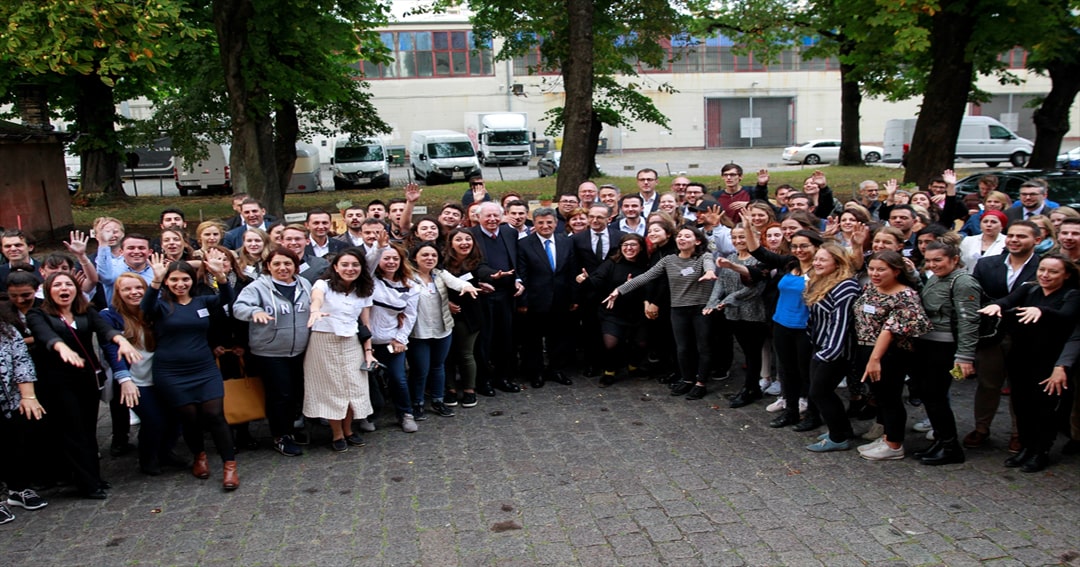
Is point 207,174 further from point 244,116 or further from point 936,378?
point 936,378

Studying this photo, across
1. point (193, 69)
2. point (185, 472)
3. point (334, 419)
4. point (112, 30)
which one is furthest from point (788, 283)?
point (193, 69)

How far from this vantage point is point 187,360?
19.0 feet

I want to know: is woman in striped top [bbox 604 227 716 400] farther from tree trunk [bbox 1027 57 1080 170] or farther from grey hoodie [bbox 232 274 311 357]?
tree trunk [bbox 1027 57 1080 170]

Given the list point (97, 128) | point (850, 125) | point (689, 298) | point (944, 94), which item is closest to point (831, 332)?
point (689, 298)

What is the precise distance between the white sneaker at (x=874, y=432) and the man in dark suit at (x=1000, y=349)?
1.97 ft

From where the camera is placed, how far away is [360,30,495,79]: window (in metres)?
51.4

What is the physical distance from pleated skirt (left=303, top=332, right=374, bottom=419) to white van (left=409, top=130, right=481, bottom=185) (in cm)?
2528

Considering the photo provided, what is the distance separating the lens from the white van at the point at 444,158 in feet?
105

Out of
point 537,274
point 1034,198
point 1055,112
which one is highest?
point 1055,112

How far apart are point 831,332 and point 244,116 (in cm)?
1374

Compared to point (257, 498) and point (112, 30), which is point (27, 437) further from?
point (112, 30)

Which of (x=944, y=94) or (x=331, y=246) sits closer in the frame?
(x=331, y=246)

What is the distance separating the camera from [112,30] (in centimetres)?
1078

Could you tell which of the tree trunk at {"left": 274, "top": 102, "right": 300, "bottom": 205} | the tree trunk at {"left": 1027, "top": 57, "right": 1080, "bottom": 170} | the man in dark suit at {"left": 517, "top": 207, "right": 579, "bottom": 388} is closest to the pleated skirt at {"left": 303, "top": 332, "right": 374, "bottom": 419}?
the man in dark suit at {"left": 517, "top": 207, "right": 579, "bottom": 388}
